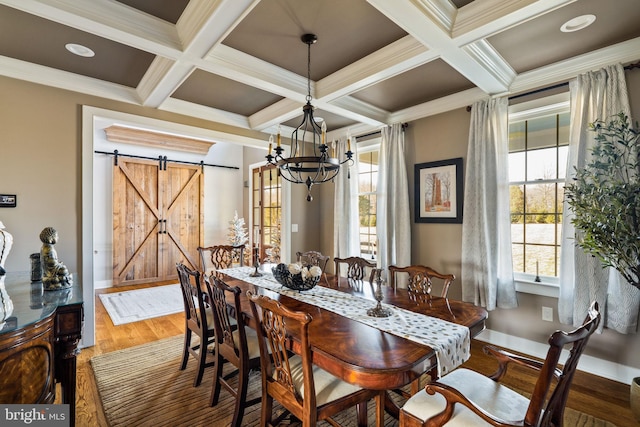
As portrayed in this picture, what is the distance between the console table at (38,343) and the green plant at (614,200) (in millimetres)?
3267

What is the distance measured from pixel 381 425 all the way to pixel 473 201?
Answer: 2389mm

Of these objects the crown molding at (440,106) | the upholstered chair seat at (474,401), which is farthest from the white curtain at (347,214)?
the upholstered chair seat at (474,401)

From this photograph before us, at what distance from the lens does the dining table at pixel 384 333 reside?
1338mm

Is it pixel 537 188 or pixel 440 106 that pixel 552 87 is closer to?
pixel 537 188

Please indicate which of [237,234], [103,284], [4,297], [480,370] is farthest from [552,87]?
[103,284]

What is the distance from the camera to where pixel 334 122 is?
449cm

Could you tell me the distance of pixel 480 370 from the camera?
276 centimetres

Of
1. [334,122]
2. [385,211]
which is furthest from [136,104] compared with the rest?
[385,211]

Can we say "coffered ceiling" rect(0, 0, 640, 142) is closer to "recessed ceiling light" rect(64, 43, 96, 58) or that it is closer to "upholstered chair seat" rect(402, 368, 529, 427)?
"recessed ceiling light" rect(64, 43, 96, 58)

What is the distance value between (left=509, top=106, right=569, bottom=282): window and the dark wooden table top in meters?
1.53

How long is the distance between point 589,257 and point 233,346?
9.38 ft

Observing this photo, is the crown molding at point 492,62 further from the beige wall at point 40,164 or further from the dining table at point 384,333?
the beige wall at point 40,164

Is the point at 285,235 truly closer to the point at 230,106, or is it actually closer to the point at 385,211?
the point at 385,211

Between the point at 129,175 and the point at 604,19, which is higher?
the point at 604,19
